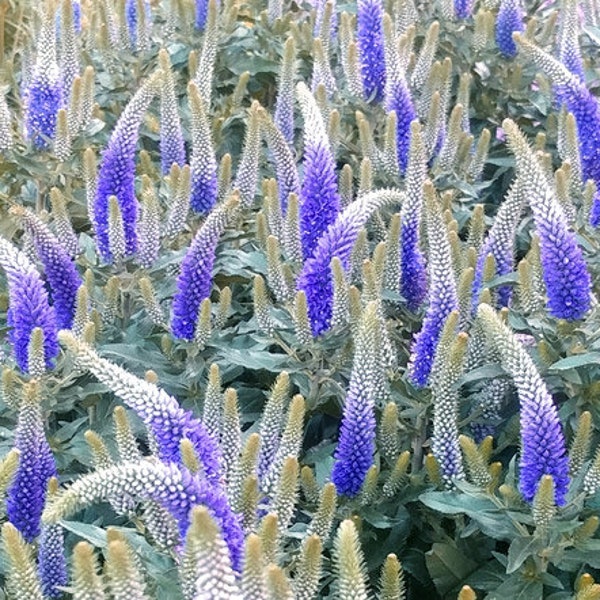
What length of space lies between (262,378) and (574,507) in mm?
1347

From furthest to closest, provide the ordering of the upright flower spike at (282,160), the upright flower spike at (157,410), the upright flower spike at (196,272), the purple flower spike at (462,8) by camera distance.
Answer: the purple flower spike at (462,8) → the upright flower spike at (282,160) → the upright flower spike at (196,272) → the upright flower spike at (157,410)

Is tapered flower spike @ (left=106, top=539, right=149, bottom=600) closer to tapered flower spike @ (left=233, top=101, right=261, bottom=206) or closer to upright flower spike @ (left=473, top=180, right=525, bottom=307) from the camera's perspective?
upright flower spike @ (left=473, top=180, right=525, bottom=307)

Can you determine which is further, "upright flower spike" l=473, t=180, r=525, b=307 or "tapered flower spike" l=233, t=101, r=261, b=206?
"tapered flower spike" l=233, t=101, r=261, b=206

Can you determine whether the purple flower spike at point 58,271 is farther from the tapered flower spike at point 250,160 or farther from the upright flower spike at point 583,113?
the upright flower spike at point 583,113

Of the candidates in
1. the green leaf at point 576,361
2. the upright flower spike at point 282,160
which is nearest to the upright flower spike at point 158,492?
the green leaf at point 576,361

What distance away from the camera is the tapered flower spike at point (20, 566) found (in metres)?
1.92

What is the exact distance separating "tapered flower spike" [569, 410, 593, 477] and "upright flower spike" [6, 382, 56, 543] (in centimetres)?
135

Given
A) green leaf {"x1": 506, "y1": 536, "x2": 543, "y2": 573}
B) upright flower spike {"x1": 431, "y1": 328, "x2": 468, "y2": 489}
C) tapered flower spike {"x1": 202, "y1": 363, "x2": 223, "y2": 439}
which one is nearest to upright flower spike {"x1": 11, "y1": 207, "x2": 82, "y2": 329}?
tapered flower spike {"x1": 202, "y1": 363, "x2": 223, "y2": 439}

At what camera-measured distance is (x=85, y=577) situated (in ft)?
5.66

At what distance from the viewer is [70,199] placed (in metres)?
4.16

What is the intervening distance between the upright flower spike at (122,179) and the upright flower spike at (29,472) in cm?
94

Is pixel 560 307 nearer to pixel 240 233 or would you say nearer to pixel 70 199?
pixel 240 233

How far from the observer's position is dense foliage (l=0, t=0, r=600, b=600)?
2.19 m

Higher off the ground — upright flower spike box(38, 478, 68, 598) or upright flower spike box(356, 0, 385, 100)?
upright flower spike box(356, 0, 385, 100)
